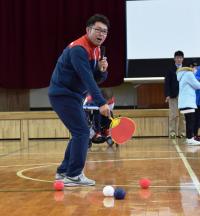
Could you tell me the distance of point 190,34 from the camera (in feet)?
36.0

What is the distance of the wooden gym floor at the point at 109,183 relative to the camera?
3.01m

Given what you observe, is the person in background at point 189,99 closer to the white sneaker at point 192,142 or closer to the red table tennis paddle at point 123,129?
the white sneaker at point 192,142

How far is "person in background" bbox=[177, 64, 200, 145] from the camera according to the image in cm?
808

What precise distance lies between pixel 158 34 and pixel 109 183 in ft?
24.7

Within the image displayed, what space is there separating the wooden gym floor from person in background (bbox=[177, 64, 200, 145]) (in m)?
1.75

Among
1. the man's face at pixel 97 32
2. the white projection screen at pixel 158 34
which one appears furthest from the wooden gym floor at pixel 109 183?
the white projection screen at pixel 158 34

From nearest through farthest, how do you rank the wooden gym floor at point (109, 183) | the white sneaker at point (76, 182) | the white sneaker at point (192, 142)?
the wooden gym floor at point (109, 183), the white sneaker at point (76, 182), the white sneaker at point (192, 142)

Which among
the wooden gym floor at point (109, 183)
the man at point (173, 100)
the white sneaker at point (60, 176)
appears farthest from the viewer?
the man at point (173, 100)

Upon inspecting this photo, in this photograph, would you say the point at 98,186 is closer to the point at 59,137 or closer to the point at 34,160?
the point at 34,160

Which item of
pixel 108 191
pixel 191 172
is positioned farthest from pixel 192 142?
pixel 108 191

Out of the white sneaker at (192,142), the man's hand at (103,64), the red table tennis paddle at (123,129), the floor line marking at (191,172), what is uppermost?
the man's hand at (103,64)

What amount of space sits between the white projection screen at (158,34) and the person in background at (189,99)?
2.75 meters

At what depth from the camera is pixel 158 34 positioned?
1115 cm

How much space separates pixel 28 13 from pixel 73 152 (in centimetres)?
795
